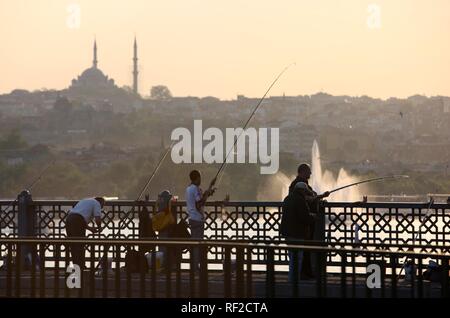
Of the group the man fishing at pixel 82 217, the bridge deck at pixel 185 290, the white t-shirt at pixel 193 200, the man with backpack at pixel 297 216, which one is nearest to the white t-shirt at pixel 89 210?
the man fishing at pixel 82 217

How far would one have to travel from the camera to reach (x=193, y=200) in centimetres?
1831

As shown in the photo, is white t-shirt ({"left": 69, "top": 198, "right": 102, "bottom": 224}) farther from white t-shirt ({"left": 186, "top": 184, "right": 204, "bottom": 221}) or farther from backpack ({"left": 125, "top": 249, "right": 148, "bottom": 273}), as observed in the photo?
backpack ({"left": 125, "top": 249, "right": 148, "bottom": 273})

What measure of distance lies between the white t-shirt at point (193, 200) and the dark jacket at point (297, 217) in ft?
3.84

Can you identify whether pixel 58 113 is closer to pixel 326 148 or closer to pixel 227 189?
pixel 326 148

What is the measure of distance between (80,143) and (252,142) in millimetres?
15561

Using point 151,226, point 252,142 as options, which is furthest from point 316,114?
point 151,226

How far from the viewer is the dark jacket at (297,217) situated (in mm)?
17469

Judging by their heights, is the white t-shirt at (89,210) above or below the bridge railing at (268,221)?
above

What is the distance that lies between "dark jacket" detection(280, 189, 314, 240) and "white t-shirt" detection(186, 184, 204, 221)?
3.84ft

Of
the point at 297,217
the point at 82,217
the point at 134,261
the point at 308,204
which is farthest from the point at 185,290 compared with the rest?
A: the point at 82,217

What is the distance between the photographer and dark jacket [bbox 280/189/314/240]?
17.5m

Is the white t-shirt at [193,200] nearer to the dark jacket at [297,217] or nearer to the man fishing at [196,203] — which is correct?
the man fishing at [196,203]

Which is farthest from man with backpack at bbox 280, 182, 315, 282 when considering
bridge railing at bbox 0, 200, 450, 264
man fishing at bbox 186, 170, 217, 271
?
man fishing at bbox 186, 170, 217, 271

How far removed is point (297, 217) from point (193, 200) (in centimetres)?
137
